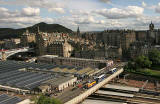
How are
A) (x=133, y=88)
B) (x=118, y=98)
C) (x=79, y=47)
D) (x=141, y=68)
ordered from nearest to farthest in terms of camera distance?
(x=118, y=98) < (x=133, y=88) < (x=141, y=68) < (x=79, y=47)

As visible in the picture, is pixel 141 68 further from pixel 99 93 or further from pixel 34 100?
pixel 34 100

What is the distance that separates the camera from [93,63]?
9662 cm

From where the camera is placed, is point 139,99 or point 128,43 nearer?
point 139,99

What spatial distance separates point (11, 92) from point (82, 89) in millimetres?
21806

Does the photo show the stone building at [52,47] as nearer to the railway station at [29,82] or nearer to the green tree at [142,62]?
the green tree at [142,62]

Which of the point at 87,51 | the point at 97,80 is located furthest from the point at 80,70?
the point at 87,51

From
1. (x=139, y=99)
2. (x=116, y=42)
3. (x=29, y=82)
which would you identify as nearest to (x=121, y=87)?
(x=139, y=99)

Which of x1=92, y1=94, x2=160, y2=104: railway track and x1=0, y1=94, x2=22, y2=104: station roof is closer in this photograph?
x1=0, y1=94, x2=22, y2=104: station roof

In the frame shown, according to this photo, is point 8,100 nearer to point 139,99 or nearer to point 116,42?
point 139,99

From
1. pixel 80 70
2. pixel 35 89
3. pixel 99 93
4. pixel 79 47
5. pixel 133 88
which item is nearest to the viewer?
pixel 35 89

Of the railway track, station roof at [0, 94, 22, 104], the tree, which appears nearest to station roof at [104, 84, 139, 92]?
the railway track

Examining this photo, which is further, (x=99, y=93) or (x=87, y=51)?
(x=87, y=51)

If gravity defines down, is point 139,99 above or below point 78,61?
below

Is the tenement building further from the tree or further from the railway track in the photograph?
the railway track
